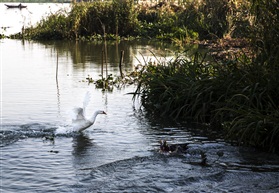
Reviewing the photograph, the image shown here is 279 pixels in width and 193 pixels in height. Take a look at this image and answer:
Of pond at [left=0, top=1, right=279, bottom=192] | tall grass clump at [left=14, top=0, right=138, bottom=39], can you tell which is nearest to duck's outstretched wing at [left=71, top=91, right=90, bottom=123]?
pond at [left=0, top=1, right=279, bottom=192]

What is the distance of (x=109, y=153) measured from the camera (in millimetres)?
10289

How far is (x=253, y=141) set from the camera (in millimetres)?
10258

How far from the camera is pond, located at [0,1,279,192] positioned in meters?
8.71

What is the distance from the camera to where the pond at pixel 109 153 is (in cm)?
871

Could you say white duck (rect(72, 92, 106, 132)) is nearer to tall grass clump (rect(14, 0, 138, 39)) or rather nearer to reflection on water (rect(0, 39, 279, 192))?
reflection on water (rect(0, 39, 279, 192))

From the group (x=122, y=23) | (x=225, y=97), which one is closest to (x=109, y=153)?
(x=225, y=97)

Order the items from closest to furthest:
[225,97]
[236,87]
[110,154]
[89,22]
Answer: [110,154]
[225,97]
[236,87]
[89,22]

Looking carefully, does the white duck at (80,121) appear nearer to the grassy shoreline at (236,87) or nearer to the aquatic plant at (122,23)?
the grassy shoreline at (236,87)

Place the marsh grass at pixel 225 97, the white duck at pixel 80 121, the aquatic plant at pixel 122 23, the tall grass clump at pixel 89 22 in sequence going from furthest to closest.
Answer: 1. the tall grass clump at pixel 89 22
2. the aquatic plant at pixel 122 23
3. the white duck at pixel 80 121
4. the marsh grass at pixel 225 97

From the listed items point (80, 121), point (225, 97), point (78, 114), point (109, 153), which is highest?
point (225, 97)

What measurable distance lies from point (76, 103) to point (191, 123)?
330 centimetres

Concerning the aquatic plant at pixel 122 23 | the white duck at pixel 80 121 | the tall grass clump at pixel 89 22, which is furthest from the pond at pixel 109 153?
the tall grass clump at pixel 89 22

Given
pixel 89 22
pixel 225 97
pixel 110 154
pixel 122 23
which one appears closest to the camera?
pixel 110 154

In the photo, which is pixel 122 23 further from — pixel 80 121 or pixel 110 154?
pixel 110 154
